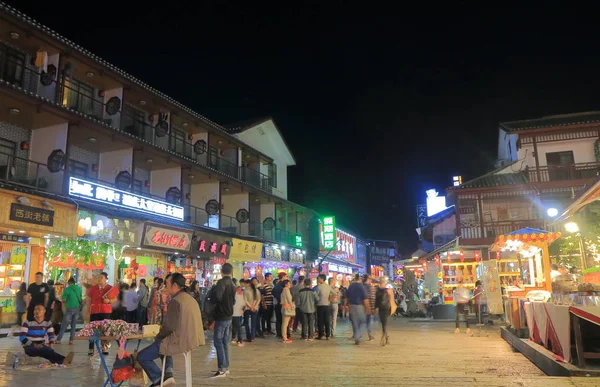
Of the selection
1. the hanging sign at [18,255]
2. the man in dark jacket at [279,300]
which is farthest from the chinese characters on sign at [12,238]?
the man in dark jacket at [279,300]

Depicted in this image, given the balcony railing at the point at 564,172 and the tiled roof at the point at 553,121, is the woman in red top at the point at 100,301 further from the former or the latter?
Answer: the tiled roof at the point at 553,121

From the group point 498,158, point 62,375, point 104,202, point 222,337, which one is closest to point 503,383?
point 222,337

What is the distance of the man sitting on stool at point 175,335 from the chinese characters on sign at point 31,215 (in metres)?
9.09

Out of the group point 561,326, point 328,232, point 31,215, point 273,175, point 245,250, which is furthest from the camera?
point 328,232

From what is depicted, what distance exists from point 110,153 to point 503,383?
55.6 feet

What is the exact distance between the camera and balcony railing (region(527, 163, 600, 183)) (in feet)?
83.3

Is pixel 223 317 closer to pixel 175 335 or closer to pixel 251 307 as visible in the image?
pixel 175 335

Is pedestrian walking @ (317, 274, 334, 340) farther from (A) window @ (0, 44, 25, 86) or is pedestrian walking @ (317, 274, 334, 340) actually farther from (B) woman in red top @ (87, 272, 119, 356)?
(A) window @ (0, 44, 25, 86)

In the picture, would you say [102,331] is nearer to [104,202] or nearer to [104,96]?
[104,202]

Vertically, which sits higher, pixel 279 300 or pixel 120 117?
pixel 120 117

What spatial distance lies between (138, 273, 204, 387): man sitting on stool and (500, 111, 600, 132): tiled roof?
25549mm

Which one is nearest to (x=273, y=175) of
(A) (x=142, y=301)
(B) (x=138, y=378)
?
(A) (x=142, y=301)

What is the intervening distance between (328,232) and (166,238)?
18.3 meters

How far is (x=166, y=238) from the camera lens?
1877 centimetres
